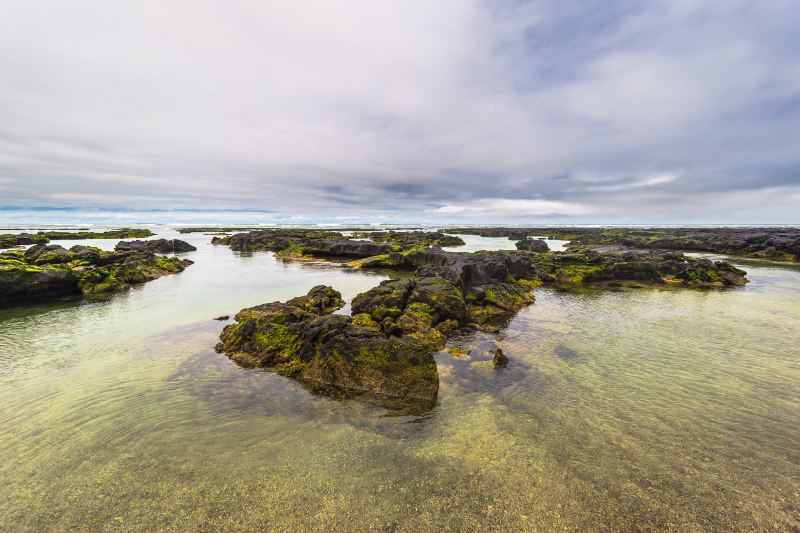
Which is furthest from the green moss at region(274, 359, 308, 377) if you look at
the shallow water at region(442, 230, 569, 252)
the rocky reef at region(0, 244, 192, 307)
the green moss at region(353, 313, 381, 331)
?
the shallow water at region(442, 230, 569, 252)

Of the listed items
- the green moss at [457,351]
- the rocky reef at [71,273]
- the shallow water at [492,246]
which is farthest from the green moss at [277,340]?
the shallow water at [492,246]

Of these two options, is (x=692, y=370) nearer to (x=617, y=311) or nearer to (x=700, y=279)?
(x=617, y=311)

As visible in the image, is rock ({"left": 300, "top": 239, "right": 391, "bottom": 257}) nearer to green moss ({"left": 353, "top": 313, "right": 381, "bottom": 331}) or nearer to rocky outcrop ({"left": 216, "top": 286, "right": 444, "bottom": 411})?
green moss ({"left": 353, "top": 313, "right": 381, "bottom": 331})

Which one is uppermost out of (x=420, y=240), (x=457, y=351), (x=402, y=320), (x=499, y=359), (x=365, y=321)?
(x=420, y=240)

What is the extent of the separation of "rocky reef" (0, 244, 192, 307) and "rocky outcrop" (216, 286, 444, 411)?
76.6ft

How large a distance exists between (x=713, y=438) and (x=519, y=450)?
6011mm

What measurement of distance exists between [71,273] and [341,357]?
3293cm

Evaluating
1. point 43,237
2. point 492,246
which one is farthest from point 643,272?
point 43,237

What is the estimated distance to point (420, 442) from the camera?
10008mm

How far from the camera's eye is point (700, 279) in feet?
127

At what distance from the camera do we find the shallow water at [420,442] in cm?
757

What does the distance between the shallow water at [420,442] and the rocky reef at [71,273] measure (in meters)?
12.9

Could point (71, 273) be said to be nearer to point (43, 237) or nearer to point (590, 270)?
point (590, 270)

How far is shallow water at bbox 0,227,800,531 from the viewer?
24.8 feet
